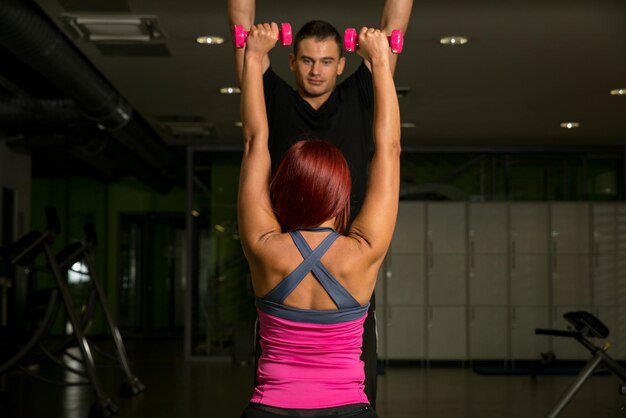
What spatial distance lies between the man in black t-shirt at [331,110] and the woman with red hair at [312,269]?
23.1 inches

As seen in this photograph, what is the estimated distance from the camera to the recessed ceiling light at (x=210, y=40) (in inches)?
241

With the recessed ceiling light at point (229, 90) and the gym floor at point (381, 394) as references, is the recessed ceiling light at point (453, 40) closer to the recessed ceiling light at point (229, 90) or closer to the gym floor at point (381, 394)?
the recessed ceiling light at point (229, 90)

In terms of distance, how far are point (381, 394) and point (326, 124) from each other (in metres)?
5.74

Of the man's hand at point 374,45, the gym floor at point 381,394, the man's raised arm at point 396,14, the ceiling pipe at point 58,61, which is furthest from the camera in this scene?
the gym floor at point 381,394

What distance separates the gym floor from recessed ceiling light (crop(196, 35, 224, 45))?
2.67 m

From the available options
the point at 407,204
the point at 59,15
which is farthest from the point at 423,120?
the point at 59,15

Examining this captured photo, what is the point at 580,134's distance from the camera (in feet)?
33.4

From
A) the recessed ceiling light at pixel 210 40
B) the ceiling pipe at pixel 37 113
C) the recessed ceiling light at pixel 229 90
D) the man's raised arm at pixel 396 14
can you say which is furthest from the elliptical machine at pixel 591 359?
the ceiling pipe at pixel 37 113

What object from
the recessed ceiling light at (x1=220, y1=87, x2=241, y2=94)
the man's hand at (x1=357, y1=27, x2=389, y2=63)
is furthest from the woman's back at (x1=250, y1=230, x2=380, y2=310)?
the recessed ceiling light at (x1=220, y1=87, x2=241, y2=94)

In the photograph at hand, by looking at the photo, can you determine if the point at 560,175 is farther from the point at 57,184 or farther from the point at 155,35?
the point at 57,184

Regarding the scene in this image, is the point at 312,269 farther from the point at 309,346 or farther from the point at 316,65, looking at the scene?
the point at 316,65

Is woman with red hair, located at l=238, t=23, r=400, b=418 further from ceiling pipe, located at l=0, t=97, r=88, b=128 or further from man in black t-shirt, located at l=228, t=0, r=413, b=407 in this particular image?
ceiling pipe, located at l=0, t=97, r=88, b=128

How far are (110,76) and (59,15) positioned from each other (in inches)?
70.2

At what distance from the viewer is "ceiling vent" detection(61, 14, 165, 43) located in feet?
18.4
